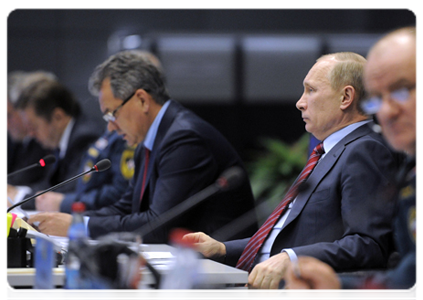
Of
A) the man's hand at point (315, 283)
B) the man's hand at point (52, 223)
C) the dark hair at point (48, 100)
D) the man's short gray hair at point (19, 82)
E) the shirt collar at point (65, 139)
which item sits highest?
the man's short gray hair at point (19, 82)

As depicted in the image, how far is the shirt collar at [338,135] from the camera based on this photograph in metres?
1.85

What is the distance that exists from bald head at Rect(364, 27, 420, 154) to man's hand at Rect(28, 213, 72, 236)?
151 cm

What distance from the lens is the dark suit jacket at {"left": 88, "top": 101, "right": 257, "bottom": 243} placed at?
90.0 inches

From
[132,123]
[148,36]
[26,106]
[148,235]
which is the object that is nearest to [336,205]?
[148,235]

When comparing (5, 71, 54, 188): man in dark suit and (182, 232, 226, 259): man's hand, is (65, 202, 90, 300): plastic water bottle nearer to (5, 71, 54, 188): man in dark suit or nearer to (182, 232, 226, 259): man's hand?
(182, 232, 226, 259): man's hand

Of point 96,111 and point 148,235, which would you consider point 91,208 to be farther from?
point 96,111

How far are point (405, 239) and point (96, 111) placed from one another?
469 centimetres

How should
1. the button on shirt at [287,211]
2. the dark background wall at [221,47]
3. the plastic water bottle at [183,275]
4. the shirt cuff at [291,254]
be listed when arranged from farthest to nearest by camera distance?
the dark background wall at [221,47], the button on shirt at [287,211], the shirt cuff at [291,254], the plastic water bottle at [183,275]

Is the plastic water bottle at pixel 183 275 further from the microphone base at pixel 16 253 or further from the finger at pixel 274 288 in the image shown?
the microphone base at pixel 16 253

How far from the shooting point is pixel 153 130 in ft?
8.36

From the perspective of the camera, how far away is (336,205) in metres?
1.72

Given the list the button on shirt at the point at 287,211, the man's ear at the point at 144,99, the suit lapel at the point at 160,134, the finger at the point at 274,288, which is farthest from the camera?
the man's ear at the point at 144,99

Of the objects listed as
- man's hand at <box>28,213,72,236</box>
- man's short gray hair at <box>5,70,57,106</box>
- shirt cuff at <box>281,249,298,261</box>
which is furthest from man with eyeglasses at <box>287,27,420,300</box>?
man's short gray hair at <box>5,70,57,106</box>

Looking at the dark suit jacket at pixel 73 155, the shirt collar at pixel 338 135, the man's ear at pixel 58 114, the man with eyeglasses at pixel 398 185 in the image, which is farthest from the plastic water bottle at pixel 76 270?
the man's ear at pixel 58 114
